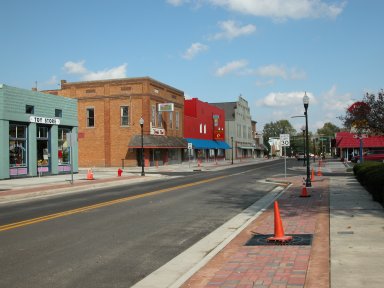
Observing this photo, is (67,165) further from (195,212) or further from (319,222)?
(319,222)

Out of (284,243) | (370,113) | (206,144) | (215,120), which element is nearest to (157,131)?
(206,144)

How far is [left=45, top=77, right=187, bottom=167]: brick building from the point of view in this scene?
5048 cm

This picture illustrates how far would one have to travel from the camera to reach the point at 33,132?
105 feet

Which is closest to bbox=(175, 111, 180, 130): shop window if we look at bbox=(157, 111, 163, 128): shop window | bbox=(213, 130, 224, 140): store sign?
bbox=(157, 111, 163, 128): shop window

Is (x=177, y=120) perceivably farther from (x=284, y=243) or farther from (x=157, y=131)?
(x=284, y=243)

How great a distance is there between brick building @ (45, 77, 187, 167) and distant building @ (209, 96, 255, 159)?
123 ft

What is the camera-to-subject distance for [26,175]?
3150 centimetres

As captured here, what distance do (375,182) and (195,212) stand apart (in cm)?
555

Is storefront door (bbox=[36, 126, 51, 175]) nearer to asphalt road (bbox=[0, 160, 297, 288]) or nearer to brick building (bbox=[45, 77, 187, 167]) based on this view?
brick building (bbox=[45, 77, 187, 167])

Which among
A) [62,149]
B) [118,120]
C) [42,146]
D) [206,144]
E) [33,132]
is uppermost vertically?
[118,120]

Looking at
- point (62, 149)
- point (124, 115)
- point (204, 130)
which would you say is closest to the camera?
point (62, 149)

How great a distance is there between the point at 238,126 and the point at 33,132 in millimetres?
68847

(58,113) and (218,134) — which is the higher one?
(58,113)

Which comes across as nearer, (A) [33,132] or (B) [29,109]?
(A) [33,132]
